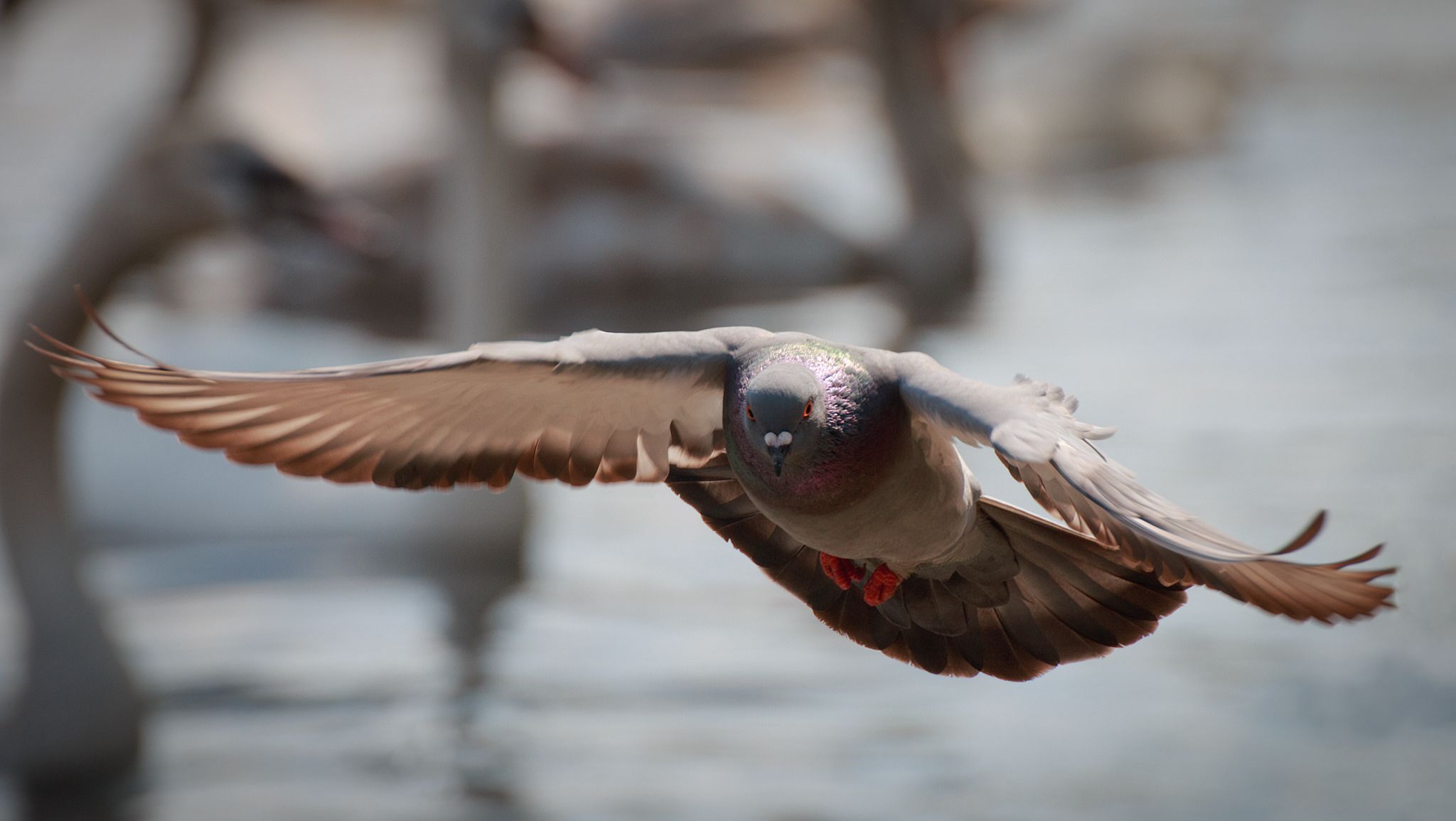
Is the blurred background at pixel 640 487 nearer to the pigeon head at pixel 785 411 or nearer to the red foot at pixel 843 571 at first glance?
the red foot at pixel 843 571

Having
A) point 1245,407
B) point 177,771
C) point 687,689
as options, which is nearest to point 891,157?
point 1245,407

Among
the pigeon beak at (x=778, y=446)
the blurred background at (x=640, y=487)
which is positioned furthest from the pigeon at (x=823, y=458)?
the blurred background at (x=640, y=487)

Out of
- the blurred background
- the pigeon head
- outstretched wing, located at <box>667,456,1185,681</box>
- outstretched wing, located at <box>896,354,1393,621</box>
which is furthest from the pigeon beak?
the blurred background

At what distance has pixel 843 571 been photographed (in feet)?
6.80

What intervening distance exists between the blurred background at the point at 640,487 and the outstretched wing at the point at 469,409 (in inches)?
59.6

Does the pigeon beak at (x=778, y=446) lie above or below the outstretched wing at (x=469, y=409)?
below

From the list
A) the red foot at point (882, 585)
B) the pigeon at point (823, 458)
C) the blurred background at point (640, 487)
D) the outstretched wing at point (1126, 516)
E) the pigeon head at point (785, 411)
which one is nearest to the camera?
the outstretched wing at point (1126, 516)

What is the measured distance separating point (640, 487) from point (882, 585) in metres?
3.44

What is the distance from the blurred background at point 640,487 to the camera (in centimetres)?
369

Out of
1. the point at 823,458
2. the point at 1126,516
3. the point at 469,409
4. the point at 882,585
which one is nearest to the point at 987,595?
the point at 882,585

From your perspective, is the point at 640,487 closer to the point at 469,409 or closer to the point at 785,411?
the point at 469,409

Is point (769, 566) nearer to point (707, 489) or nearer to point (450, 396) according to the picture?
point (707, 489)

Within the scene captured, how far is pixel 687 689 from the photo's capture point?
4.03m

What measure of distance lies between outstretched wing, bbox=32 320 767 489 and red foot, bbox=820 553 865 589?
22 cm
